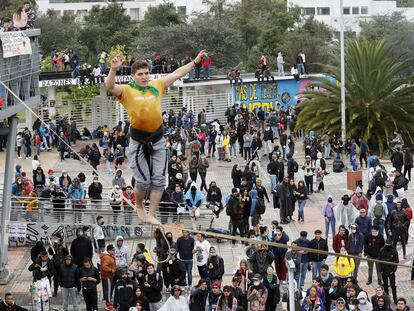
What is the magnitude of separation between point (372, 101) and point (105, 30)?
40.2 metres

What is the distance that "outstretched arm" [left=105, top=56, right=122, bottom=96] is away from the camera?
11.0 meters

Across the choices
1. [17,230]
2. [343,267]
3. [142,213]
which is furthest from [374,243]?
[142,213]

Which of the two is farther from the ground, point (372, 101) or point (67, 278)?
point (372, 101)

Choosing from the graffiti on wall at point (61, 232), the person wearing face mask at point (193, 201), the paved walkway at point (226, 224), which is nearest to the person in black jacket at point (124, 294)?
the paved walkway at point (226, 224)

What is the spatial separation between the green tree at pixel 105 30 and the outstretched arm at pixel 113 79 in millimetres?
65705

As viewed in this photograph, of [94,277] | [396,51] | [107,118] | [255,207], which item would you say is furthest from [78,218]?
[396,51]

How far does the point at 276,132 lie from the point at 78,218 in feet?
52.8

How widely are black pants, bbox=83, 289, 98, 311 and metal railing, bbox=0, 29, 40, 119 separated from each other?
4.23 metres

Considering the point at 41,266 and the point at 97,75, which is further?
the point at 97,75

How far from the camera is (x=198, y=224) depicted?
94.0 feet

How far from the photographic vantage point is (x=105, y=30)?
80.2 metres

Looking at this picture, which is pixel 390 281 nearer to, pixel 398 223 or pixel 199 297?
pixel 398 223

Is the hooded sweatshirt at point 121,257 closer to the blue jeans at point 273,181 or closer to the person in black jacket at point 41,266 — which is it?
the person in black jacket at point 41,266

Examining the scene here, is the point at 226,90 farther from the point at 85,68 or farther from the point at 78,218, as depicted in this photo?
the point at 78,218
